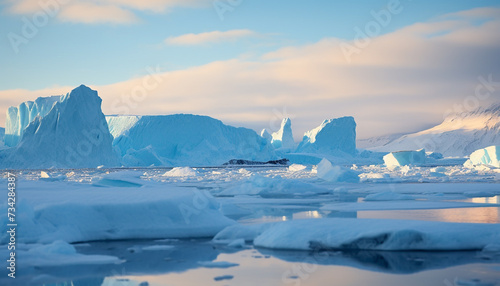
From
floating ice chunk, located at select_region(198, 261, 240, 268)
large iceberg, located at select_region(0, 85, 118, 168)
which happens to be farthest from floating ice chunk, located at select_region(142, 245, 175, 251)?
large iceberg, located at select_region(0, 85, 118, 168)

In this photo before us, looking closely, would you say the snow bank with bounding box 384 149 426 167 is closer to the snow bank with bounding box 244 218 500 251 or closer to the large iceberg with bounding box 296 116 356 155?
the large iceberg with bounding box 296 116 356 155

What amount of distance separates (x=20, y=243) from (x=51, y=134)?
101 ft

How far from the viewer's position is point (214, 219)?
23.2 feet

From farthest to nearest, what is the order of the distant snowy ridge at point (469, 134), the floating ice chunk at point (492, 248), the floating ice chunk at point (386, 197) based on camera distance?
1. the distant snowy ridge at point (469, 134)
2. the floating ice chunk at point (386, 197)
3. the floating ice chunk at point (492, 248)

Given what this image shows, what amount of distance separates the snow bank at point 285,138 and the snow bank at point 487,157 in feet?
103

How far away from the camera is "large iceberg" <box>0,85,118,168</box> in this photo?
3419 cm

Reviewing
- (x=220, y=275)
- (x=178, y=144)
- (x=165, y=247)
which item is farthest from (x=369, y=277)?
(x=178, y=144)

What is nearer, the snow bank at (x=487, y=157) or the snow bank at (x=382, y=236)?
the snow bank at (x=382, y=236)

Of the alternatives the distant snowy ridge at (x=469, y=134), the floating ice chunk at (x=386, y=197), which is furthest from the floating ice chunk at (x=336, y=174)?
the distant snowy ridge at (x=469, y=134)

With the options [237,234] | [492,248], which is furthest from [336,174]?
[492,248]

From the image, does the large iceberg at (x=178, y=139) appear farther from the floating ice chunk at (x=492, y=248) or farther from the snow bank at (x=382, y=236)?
the floating ice chunk at (x=492, y=248)

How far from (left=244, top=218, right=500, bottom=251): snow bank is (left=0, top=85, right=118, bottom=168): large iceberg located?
3125 centimetres

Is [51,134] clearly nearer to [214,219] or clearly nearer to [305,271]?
[214,219]

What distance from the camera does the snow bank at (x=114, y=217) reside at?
6.04 metres
